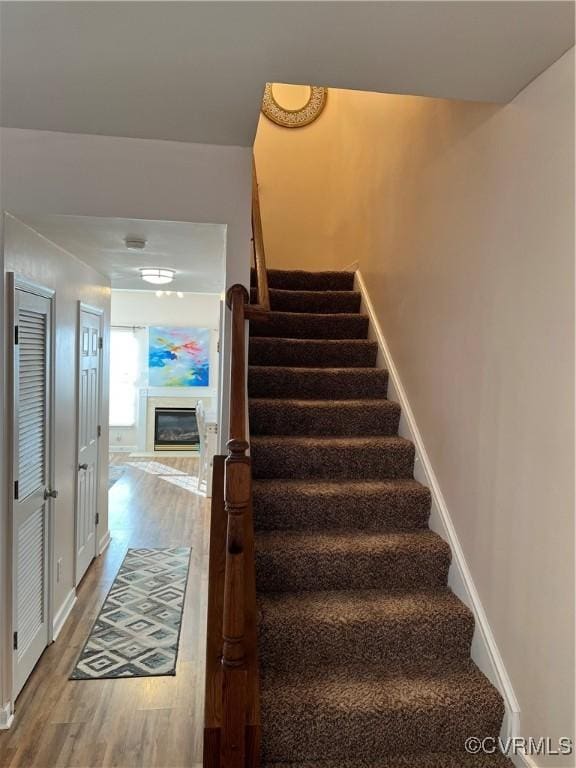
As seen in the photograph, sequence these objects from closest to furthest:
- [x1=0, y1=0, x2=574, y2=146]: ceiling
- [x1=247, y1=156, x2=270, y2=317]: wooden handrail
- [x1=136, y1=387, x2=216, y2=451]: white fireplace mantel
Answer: [x1=0, y1=0, x2=574, y2=146]: ceiling, [x1=247, y1=156, x2=270, y2=317]: wooden handrail, [x1=136, y1=387, x2=216, y2=451]: white fireplace mantel

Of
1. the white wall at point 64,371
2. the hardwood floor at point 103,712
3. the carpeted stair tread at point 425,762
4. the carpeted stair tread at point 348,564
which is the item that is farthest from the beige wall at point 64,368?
the carpeted stair tread at point 425,762

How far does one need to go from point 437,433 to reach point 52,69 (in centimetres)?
203

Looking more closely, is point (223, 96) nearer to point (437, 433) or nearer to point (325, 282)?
point (437, 433)

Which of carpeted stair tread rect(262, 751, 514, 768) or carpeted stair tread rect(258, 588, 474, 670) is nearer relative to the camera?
carpeted stair tread rect(262, 751, 514, 768)

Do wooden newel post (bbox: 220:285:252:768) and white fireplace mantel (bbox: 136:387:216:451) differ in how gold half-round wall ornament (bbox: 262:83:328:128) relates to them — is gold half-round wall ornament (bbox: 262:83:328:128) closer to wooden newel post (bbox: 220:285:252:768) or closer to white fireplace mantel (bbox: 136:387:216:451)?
wooden newel post (bbox: 220:285:252:768)

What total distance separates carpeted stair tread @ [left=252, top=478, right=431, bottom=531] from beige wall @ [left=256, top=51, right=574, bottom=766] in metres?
0.19

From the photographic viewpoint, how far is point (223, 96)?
1.77 m

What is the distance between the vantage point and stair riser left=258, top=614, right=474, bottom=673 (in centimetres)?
196

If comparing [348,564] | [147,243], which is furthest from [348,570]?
[147,243]

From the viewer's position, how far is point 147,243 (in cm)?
270

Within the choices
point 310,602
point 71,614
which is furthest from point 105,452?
point 310,602

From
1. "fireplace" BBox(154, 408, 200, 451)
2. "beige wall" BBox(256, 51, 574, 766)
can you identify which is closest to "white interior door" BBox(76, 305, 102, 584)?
"beige wall" BBox(256, 51, 574, 766)

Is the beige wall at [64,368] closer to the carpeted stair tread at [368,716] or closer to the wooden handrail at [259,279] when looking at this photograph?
the wooden handrail at [259,279]

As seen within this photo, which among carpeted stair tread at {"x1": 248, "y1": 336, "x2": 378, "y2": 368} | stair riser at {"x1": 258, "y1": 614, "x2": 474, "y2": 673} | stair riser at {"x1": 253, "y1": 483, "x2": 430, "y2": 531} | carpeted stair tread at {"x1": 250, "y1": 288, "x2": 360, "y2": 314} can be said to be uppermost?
carpeted stair tread at {"x1": 250, "y1": 288, "x2": 360, "y2": 314}
